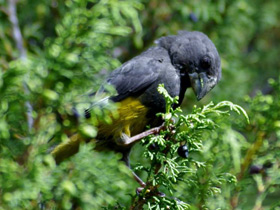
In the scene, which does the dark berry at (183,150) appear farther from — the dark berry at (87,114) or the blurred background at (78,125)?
the dark berry at (87,114)

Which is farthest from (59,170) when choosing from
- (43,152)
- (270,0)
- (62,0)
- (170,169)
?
(270,0)

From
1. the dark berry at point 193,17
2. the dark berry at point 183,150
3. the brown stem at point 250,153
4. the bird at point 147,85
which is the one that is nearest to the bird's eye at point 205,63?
the bird at point 147,85

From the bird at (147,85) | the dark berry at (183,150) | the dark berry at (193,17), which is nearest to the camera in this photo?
the dark berry at (183,150)

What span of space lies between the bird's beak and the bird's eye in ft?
0.15

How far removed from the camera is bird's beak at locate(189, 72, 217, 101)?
10.2ft

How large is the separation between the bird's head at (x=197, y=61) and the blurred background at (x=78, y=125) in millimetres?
237

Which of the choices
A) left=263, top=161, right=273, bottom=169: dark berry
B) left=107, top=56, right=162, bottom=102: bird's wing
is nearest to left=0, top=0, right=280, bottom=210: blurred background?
left=263, top=161, right=273, bottom=169: dark berry

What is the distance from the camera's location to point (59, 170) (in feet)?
8.48

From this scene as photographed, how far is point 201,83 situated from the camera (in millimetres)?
3156

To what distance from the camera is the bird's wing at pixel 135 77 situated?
3117mm

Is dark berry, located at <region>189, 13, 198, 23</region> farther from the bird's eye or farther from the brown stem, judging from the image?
the brown stem

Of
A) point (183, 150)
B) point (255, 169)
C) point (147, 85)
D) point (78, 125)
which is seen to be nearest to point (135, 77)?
point (147, 85)

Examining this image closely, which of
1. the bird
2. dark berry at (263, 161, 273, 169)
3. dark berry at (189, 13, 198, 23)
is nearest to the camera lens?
the bird

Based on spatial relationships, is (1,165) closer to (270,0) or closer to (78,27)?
(78,27)
